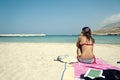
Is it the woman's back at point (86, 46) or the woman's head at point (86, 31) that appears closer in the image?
the woman's head at point (86, 31)

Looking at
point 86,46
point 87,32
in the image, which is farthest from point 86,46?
point 87,32

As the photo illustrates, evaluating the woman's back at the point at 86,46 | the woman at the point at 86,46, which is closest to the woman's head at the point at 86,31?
the woman at the point at 86,46

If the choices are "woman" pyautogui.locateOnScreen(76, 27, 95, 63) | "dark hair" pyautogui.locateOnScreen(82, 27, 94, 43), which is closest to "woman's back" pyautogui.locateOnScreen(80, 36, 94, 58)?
"woman" pyautogui.locateOnScreen(76, 27, 95, 63)

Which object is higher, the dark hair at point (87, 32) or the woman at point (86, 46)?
the dark hair at point (87, 32)

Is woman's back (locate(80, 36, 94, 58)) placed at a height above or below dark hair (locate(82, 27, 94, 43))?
below

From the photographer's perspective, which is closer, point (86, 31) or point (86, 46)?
point (86, 31)

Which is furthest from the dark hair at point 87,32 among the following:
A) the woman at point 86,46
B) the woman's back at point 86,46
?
the woman's back at point 86,46

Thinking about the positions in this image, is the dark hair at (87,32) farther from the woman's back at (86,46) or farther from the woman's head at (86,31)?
the woman's back at (86,46)

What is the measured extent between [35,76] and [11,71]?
0.94 m

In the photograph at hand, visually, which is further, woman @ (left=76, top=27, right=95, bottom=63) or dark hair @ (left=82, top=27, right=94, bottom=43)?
woman @ (left=76, top=27, right=95, bottom=63)

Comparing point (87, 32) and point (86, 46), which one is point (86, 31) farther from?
point (86, 46)

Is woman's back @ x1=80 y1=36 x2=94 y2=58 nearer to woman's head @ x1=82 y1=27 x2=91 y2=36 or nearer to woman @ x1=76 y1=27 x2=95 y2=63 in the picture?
woman @ x1=76 y1=27 x2=95 y2=63

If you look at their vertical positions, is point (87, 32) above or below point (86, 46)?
above

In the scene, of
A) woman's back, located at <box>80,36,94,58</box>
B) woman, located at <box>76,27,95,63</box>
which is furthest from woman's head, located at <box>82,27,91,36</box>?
woman's back, located at <box>80,36,94,58</box>
